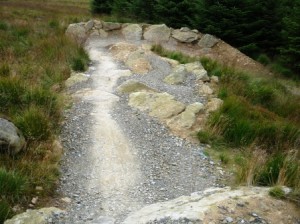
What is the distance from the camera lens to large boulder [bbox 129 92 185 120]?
9.27 meters

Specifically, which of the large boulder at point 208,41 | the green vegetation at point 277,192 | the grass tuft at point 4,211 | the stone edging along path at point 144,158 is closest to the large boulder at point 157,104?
the stone edging along path at point 144,158

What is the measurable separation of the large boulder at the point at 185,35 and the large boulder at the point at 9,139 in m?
15.9

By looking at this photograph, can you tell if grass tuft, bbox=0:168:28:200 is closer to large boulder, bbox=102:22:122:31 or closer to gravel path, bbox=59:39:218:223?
gravel path, bbox=59:39:218:223

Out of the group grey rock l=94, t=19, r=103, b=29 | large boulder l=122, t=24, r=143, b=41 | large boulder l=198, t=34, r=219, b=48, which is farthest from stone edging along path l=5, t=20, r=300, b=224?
grey rock l=94, t=19, r=103, b=29

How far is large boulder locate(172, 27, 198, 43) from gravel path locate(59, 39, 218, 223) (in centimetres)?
1116

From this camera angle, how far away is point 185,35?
69.3 feet

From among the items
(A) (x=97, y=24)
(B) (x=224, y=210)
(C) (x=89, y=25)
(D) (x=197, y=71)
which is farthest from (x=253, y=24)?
(B) (x=224, y=210)

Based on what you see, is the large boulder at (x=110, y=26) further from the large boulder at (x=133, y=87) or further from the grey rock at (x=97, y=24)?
the large boulder at (x=133, y=87)

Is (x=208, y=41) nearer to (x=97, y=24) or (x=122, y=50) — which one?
(x=122, y=50)

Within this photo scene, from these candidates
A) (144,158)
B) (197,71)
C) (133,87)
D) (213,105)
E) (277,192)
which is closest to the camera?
(277,192)

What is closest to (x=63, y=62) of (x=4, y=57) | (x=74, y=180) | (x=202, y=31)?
(x=4, y=57)

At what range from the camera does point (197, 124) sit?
880cm

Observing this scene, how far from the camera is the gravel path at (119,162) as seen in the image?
5.95 metres

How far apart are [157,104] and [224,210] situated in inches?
190
